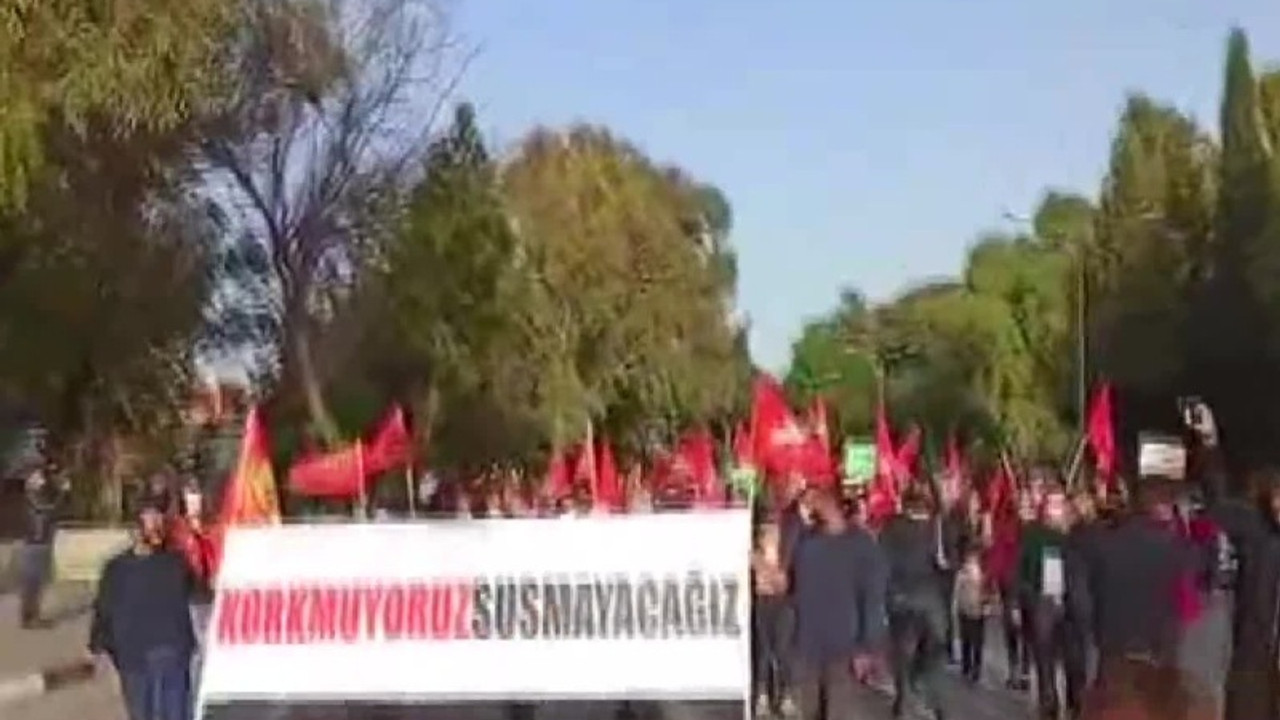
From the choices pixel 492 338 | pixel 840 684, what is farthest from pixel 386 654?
pixel 492 338

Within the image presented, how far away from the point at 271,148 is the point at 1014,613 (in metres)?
24.7

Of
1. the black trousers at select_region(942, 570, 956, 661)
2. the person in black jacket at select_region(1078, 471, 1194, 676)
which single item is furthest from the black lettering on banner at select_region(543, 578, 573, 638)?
the black trousers at select_region(942, 570, 956, 661)

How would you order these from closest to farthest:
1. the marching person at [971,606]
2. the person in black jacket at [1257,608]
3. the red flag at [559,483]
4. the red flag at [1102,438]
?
the person in black jacket at [1257,608]
the marching person at [971,606]
the red flag at [1102,438]
the red flag at [559,483]

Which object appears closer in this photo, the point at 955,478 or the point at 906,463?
the point at 955,478

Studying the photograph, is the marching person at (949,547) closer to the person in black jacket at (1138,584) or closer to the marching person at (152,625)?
the person in black jacket at (1138,584)

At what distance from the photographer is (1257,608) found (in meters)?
16.2

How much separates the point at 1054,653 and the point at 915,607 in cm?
95

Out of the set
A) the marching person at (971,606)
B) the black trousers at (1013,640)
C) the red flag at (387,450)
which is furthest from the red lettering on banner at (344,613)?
the red flag at (387,450)

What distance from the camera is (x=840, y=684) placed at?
17688 mm

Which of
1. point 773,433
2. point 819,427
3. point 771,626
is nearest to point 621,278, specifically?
point 819,427

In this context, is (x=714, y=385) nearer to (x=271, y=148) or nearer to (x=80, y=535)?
(x=271, y=148)

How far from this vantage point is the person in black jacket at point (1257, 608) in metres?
16.2

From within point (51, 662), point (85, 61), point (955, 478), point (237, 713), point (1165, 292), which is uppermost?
point (1165, 292)

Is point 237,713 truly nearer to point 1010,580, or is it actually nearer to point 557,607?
point 557,607
